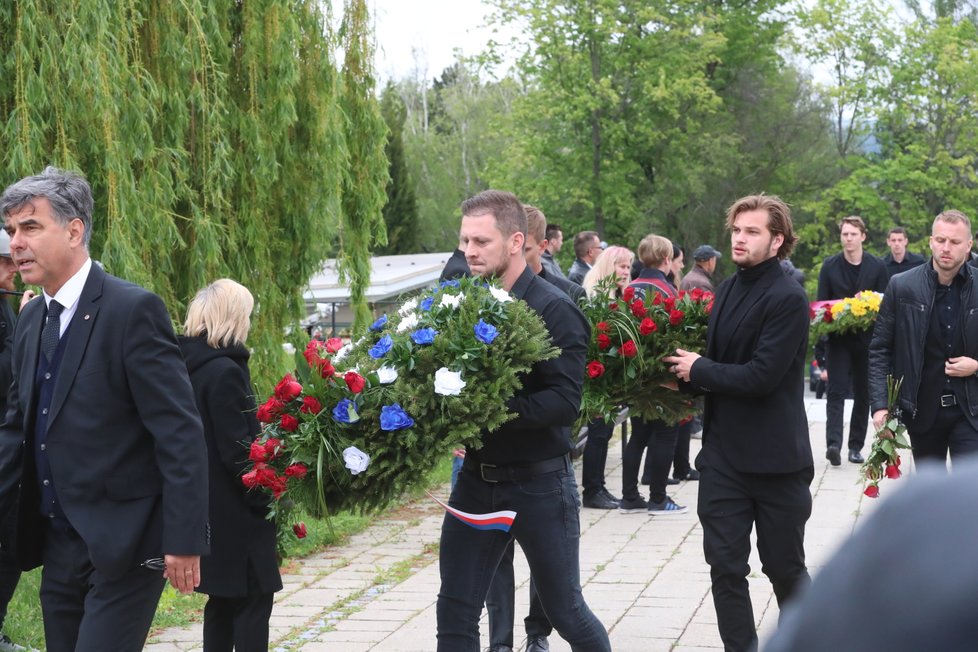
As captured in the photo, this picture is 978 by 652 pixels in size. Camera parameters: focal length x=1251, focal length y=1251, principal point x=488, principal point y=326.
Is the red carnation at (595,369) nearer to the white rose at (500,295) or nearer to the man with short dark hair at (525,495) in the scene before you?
the man with short dark hair at (525,495)

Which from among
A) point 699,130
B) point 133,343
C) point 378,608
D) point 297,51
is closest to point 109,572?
point 133,343

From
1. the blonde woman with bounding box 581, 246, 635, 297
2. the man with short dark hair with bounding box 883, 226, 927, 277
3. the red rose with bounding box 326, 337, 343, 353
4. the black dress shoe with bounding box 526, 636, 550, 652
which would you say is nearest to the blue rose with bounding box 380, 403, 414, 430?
the red rose with bounding box 326, 337, 343, 353

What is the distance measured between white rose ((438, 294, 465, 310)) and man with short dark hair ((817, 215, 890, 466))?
8570mm

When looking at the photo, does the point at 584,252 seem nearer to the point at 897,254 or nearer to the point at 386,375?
the point at 897,254

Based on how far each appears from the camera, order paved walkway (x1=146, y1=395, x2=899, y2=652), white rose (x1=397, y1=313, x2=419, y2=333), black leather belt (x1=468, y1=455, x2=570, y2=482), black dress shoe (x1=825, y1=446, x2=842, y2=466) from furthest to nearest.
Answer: black dress shoe (x1=825, y1=446, x2=842, y2=466) < paved walkway (x1=146, y1=395, x2=899, y2=652) < white rose (x1=397, y1=313, x2=419, y2=333) < black leather belt (x1=468, y1=455, x2=570, y2=482)

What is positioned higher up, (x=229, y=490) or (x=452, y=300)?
(x=452, y=300)

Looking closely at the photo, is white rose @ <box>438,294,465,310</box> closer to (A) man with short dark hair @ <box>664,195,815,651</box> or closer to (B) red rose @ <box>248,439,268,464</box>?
(B) red rose @ <box>248,439,268,464</box>

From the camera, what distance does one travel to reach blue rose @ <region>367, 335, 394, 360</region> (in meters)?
5.14

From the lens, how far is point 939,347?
297 inches

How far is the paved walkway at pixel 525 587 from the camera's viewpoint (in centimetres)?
708

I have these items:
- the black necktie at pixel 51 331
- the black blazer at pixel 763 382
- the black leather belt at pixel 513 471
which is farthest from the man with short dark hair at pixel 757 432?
the black necktie at pixel 51 331

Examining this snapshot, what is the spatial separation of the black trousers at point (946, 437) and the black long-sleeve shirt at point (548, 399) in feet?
10.6

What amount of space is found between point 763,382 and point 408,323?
166cm

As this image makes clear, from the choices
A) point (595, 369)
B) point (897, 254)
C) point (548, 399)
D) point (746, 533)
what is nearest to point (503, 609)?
point (595, 369)
